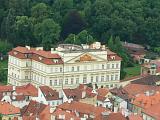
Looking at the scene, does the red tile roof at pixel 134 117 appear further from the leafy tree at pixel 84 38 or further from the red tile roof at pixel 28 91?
the leafy tree at pixel 84 38

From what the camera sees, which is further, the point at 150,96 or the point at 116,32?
the point at 116,32

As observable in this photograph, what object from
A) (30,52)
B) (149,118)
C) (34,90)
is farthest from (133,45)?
(149,118)

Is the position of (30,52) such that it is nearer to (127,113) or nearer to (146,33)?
(127,113)

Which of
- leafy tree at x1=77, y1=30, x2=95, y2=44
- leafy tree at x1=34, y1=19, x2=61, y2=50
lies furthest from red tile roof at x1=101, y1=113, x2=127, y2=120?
leafy tree at x1=34, y1=19, x2=61, y2=50

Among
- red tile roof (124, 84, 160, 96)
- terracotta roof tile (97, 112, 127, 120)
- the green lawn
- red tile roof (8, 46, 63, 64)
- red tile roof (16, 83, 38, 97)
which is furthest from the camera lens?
the green lawn

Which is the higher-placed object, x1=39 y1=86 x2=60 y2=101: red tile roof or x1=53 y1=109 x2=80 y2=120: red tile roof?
x1=53 y1=109 x2=80 y2=120: red tile roof

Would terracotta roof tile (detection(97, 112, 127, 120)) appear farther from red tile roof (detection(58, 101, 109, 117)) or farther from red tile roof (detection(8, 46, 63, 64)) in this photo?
red tile roof (detection(8, 46, 63, 64))
